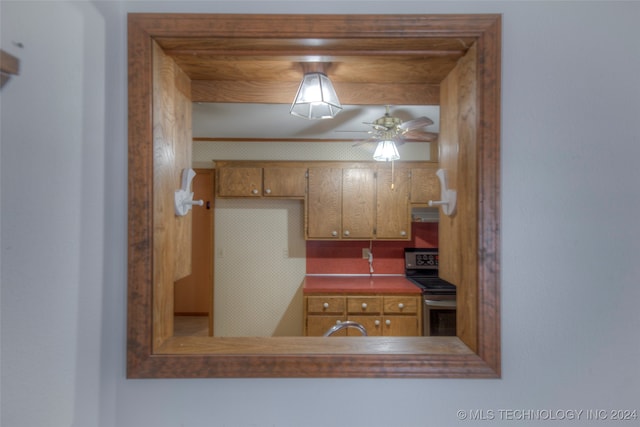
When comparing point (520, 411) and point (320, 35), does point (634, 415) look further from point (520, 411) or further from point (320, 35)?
point (320, 35)

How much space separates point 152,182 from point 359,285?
2.49 meters

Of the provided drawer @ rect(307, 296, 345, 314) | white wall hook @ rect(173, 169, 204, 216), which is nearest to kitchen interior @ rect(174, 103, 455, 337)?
drawer @ rect(307, 296, 345, 314)

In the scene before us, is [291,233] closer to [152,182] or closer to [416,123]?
[416,123]

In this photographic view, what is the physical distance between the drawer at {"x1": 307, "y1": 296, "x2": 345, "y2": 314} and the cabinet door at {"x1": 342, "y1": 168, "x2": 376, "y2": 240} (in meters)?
0.68

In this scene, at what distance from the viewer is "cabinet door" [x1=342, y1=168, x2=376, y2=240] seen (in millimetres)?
3203

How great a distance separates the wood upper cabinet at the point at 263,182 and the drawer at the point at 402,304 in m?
1.37

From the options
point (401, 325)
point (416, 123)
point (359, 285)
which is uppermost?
point (416, 123)

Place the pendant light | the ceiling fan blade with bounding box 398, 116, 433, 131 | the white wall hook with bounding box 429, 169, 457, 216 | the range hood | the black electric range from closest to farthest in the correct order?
the white wall hook with bounding box 429, 169, 457, 216 → the pendant light → the ceiling fan blade with bounding box 398, 116, 433, 131 → the range hood → the black electric range

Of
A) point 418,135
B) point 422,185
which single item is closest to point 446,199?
point 418,135

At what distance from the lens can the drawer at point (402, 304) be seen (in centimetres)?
288

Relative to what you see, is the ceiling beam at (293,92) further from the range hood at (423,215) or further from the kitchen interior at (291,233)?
the range hood at (423,215)

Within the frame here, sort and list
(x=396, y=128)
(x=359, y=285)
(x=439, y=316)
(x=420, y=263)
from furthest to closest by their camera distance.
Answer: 1. (x=420, y=263)
2. (x=359, y=285)
3. (x=439, y=316)
4. (x=396, y=128)

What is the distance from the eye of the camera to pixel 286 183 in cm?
323

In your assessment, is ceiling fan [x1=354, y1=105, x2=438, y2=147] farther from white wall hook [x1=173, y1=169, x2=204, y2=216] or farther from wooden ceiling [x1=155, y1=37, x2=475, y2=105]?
white wall hook [x1=173, y1=169, x2=204, y2=216]
